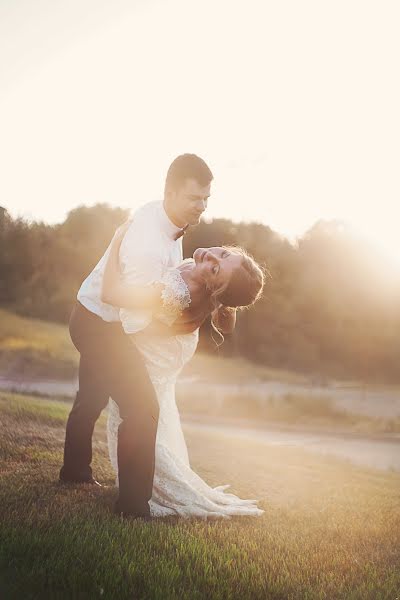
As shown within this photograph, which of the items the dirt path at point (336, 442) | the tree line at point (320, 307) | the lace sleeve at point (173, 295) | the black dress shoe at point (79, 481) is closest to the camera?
the lace sleeve at point (173, 295)

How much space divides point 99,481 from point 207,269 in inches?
94.6

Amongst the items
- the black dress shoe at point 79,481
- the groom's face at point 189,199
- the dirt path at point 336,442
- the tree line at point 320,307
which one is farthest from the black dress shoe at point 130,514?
the tree line at point 320,307

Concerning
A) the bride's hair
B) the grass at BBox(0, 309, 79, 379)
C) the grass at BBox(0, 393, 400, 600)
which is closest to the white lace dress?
the grass at BBox(0, 393, 400, 600)

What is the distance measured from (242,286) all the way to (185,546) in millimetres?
1641

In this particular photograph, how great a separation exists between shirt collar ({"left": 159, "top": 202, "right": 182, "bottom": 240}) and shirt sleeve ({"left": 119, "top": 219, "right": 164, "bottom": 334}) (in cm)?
14

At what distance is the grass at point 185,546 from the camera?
2998mm

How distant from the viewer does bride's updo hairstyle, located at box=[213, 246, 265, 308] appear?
4094 millimetres

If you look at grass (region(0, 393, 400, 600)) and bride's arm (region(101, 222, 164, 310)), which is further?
bride's arm (region(101, 222, 164, 310))

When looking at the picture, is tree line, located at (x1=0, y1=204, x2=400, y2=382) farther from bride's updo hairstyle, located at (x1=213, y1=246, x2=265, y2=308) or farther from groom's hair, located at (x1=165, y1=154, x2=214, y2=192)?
bride's updo hairstyle, located at (x1=213, y1=246, x2=265, y2=308)

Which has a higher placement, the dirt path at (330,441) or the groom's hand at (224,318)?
the groom's hand at (224,318)

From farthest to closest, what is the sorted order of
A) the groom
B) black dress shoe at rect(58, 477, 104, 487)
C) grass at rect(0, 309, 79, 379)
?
grass at rect(0, 309, 79, 379), black dress shoe at rect(58, 477, 104, 487), the groom

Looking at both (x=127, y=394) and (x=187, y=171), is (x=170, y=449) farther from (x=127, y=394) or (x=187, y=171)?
(x=187, y=171)

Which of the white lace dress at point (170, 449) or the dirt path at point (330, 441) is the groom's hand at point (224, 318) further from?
the dirt path at point (330, 441)

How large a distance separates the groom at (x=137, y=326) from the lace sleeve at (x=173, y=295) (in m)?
0.09
